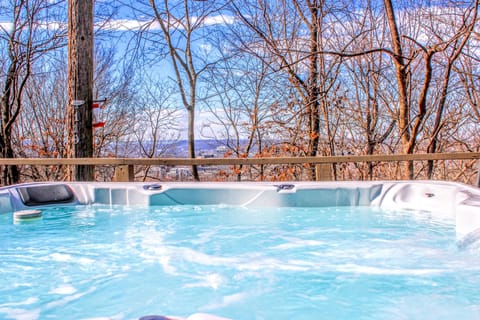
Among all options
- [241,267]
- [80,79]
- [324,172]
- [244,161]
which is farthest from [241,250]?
[80,79]

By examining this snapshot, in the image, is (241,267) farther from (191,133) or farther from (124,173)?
(191,133)

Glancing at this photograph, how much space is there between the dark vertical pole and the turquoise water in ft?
4.93

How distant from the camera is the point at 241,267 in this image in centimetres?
157

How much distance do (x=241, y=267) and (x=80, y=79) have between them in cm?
296

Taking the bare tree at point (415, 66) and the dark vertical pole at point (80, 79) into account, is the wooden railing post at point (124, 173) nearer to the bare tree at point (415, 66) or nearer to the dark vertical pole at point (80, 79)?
the dark vertical pole at point (80, 79)

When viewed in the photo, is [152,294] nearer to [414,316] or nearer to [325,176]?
[414,316]

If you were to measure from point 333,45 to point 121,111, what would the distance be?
338cm

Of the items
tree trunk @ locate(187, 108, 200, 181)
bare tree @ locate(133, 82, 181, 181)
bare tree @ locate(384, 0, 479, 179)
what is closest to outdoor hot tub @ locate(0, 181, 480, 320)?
bare tree @ locate(384, 0, 479, 179)

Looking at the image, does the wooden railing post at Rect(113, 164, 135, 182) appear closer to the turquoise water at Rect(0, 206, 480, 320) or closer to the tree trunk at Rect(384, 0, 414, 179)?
the turquoise water at Rect(0, 206, 480, 320)

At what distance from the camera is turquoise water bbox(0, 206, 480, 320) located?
121 centimetres

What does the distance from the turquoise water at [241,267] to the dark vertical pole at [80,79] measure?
1.50 meters

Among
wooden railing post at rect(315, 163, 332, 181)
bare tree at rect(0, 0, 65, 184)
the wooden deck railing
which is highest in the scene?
bare tree at rect(0, 0, 65, 184)

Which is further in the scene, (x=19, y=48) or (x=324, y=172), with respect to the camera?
(x=19, y=48)

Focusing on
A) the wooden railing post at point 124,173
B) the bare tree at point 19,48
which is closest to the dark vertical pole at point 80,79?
the wooden railing post at point 124,173
